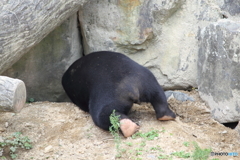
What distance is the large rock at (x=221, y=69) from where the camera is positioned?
450 centimetres

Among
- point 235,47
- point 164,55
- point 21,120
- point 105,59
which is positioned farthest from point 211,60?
point 21,120

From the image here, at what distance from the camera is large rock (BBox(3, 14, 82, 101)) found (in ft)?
17.9

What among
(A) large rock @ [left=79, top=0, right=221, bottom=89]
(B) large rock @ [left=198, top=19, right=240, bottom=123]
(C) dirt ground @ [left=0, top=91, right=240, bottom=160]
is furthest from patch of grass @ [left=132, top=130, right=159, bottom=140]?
(A) large rock @ [left=79, top=0, right=221, bottom=89]

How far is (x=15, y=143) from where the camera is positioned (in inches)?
158

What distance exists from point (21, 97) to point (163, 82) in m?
2.74

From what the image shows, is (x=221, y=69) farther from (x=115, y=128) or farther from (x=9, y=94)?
(x=9, y=94)

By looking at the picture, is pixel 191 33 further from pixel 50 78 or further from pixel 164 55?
pixel 50 78

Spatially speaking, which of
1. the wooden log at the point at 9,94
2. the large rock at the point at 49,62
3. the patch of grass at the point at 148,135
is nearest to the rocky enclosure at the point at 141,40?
the large rock at the point at 49,62

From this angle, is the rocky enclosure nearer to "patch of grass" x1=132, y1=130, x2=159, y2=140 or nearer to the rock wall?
the rock wall

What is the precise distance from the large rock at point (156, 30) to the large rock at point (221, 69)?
41 centimetres

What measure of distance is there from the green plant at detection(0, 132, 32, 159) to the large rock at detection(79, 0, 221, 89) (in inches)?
77.8

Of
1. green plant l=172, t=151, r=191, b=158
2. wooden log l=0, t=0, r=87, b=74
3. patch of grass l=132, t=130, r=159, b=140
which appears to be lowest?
patch of grass l=132, t=130, r=159, b=140

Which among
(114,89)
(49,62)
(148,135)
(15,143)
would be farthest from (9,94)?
(49,62)

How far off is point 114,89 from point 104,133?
49 centimetres
